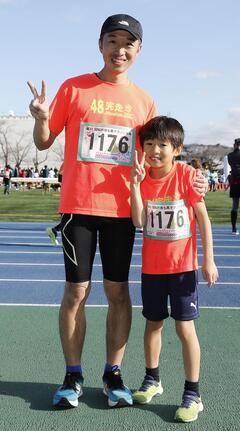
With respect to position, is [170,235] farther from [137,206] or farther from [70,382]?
[70,382]

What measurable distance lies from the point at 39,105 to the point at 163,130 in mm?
664

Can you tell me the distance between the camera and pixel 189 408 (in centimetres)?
292

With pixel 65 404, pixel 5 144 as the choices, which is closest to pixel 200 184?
pixel 65 404

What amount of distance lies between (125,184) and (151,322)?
30.5 inches

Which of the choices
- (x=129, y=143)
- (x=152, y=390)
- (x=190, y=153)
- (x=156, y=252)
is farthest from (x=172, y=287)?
(x=190, y=153)

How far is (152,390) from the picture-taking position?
10.4 ft

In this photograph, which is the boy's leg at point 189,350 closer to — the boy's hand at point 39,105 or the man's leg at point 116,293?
the man's leg at point 116,293

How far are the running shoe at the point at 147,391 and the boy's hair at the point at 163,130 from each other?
1.31 meters

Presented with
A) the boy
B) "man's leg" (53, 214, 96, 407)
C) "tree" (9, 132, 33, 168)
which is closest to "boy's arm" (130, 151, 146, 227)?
the boy

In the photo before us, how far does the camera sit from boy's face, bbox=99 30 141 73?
3092 mm

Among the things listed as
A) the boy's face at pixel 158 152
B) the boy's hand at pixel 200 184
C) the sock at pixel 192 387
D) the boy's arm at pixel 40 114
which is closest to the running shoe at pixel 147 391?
the sock at pixel 192 387

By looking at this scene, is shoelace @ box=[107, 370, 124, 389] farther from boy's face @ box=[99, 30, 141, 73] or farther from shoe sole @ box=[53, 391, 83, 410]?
boy's face @ box=[99, 30, 141, 73]

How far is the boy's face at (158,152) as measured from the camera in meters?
3.07

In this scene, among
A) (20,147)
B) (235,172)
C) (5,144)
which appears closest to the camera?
(235,172)
